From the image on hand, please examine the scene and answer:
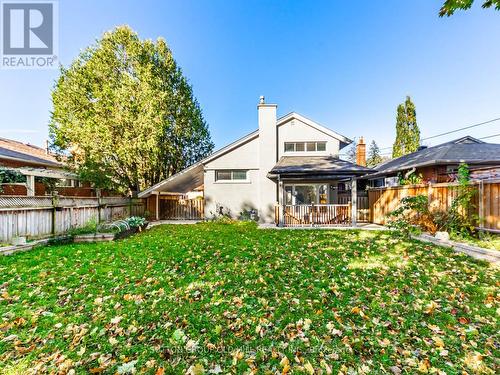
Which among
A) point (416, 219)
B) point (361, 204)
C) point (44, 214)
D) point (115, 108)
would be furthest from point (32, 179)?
point (361, 204)

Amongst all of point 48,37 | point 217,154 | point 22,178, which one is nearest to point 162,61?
point 48,37

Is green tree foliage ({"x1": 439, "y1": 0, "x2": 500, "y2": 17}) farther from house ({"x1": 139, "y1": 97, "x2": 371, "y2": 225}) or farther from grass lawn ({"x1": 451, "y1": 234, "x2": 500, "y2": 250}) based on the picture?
house ({"x1": 139, "y1": 97, "x2": 371, "y2": 225})

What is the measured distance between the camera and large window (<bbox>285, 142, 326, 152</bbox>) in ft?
49.1

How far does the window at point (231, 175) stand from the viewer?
15102 millimetres

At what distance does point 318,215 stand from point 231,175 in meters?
6.34

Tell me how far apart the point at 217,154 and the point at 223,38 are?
9046mm

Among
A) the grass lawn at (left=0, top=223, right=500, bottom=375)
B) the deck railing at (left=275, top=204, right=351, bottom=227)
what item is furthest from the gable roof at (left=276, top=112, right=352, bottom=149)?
the grass lawn at (left=0, top=223, right=500, bottom=375)

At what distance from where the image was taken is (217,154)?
14.8 meters

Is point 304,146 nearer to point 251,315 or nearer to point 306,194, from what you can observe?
point 306,194

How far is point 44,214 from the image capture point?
8.22m

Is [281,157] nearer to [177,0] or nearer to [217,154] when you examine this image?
[217,154]

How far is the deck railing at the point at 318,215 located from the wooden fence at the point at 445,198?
81.3 inches

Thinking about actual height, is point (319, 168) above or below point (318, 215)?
above

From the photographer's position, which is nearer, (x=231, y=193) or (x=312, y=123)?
(x=312, y=123)
